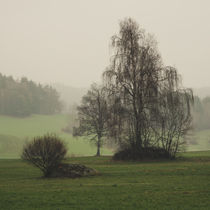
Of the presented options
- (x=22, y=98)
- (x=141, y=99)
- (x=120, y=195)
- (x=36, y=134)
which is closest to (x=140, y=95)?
(x=141, y=99)

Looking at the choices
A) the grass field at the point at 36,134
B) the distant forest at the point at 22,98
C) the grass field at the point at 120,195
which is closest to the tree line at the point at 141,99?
the grass field at the point at 120,195

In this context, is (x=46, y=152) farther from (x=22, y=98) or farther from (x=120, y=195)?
(x=22, y=98)

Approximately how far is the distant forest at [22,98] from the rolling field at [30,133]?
155 inches

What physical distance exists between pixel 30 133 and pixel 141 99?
81030 millimetres

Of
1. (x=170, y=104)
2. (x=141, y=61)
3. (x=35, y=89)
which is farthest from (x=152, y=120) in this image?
(x=35, y=89)

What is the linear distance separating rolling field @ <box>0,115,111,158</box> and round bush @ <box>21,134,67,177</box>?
4938 cm

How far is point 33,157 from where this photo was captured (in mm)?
21609

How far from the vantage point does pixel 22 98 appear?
13238 cm

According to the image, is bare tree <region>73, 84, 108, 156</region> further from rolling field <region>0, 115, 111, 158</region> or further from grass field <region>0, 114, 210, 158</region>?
grass field <region>0, 114, 210, 158</region>

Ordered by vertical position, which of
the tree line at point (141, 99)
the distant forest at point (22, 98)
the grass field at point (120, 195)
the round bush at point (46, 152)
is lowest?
the grass field at point (120, 195)

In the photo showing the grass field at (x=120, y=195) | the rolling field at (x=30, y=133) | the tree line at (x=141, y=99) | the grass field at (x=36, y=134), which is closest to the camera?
the grass field at (x=120, y=195)

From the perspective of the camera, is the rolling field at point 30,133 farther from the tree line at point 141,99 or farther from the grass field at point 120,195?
the grass field at point 120,195

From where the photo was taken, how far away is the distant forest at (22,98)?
435ft

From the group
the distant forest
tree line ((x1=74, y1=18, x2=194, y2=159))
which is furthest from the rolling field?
tree line ((x1=74, y1=18, x2=194, y2=159))
